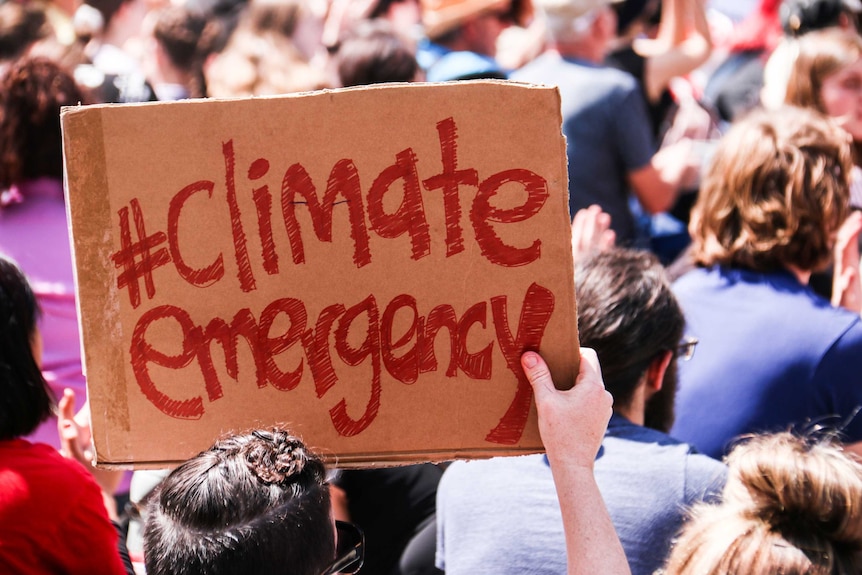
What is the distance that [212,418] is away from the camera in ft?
5.08

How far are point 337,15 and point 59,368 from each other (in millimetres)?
3985

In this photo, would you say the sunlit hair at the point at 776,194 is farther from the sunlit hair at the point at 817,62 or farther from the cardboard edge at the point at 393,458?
the cardboard edge at the point at 393,458

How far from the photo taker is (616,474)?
1.90m

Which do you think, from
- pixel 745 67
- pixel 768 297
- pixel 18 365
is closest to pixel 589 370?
pixel 18 365

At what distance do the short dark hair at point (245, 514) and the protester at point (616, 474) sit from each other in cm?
56

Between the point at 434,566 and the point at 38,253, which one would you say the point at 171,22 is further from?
the point at 434,566

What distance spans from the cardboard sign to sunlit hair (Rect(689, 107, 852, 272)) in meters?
1.28

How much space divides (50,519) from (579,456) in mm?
890

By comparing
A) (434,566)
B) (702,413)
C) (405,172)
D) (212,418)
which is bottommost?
(434,566)

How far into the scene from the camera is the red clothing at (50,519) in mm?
1658

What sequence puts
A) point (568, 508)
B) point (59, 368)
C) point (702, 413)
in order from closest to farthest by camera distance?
1. point (568, 508)
2. point (702, 413)
3. point (59, 368)

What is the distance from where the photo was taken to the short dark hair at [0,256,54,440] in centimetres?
183

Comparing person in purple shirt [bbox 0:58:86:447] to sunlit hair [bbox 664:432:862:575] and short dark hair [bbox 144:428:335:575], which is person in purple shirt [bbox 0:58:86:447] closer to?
short dark hair [bbox 144:428:335:575]

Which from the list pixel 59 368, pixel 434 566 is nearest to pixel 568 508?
pixel 434 566
